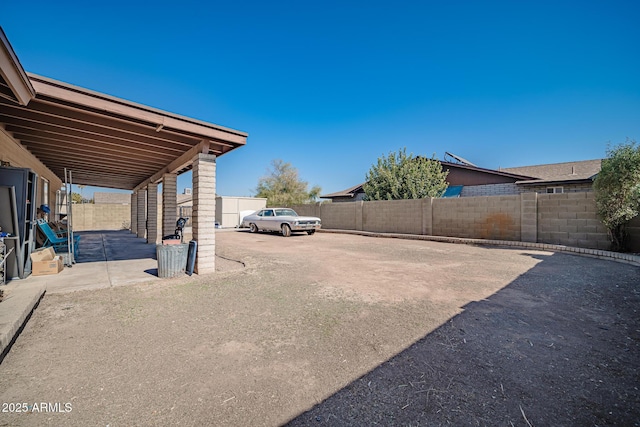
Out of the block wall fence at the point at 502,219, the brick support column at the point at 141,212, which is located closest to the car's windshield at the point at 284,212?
the block wall fence at the point at 502,219

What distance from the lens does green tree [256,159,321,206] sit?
35.9 metres

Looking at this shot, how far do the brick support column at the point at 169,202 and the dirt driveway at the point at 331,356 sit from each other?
4920 mm

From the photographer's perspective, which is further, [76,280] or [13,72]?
[76,280]

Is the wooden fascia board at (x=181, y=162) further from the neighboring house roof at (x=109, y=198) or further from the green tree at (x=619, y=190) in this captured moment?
the neighboring house roof at (x=109, y=198)

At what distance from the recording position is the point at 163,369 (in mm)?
2430

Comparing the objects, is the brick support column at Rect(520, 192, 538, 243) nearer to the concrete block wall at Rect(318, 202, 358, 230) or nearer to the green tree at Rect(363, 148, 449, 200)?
the green tree at Rect(363, 148, 449, 200)

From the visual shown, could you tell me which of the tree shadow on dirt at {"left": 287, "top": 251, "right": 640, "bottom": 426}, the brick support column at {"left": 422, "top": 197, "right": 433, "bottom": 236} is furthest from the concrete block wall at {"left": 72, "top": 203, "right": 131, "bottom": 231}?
the tree shadow on dirt at {"left": 287, "top": 251, "right": 640, "bottom": 426}

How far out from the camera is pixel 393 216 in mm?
14453

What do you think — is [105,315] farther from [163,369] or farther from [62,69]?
[62,69]

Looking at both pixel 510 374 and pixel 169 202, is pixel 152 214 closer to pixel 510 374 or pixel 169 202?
pixel 169 202

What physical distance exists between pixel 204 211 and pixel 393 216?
10.6 m

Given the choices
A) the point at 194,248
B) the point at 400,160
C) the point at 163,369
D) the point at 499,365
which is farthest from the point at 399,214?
the point at 163,369

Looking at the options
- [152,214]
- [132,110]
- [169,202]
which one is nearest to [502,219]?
[132,110]

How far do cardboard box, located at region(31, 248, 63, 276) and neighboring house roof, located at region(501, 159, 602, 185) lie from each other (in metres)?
20.2
